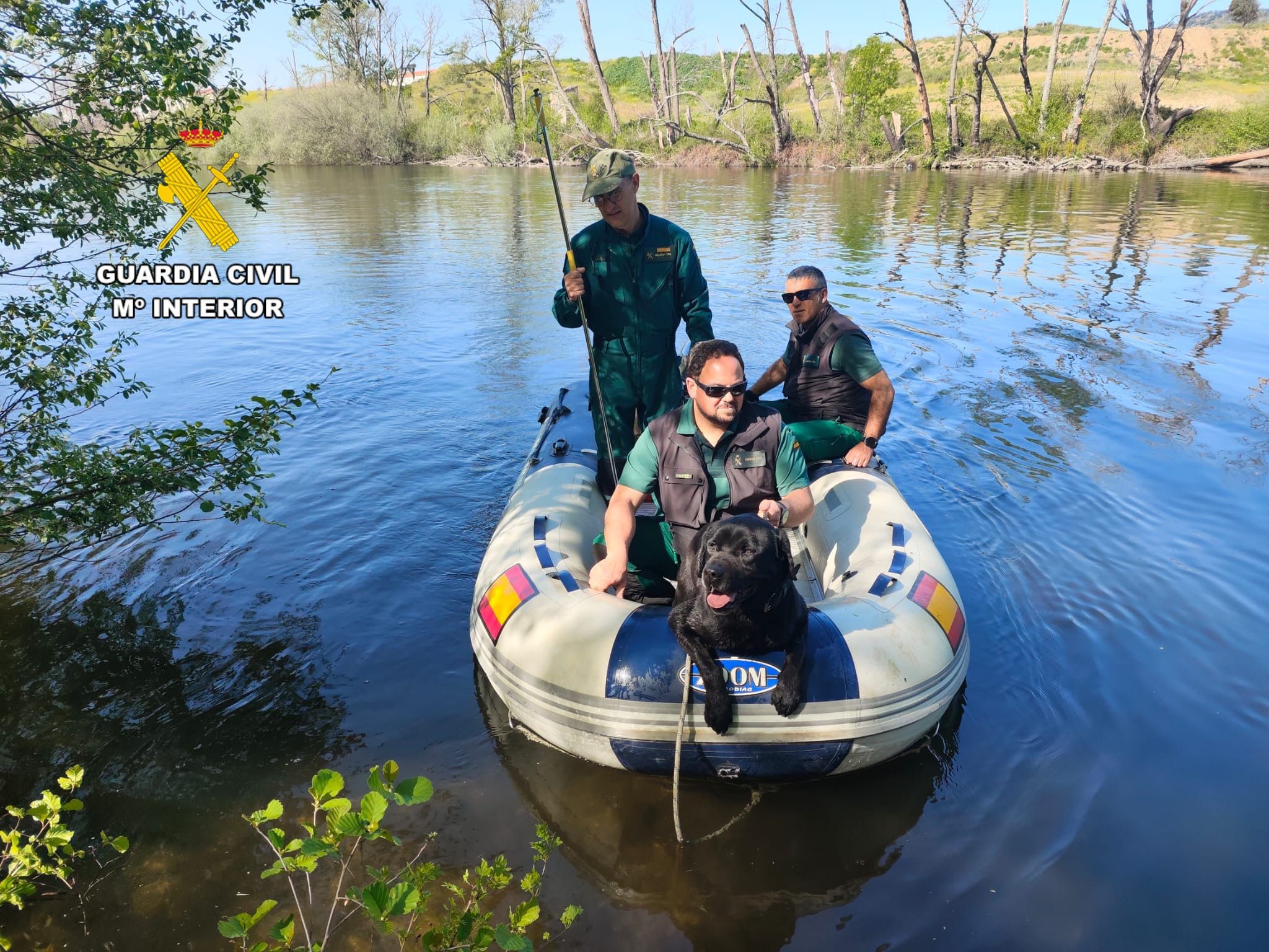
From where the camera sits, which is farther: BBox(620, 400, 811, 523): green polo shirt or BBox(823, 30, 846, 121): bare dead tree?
BBox(823, 30, 846, 121): bare dead tree

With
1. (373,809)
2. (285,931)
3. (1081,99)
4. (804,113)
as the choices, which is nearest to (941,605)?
(373,809)

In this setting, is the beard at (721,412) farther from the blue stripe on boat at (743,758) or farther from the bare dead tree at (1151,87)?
the bare dead tree at (1151,87)

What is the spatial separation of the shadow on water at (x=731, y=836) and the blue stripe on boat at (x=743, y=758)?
26cm

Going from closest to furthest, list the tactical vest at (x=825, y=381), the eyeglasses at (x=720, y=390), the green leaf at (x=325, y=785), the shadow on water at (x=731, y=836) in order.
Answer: the green leaf at (x=325, y=785), the shadow on water at (x=731, y=836), the eyeglasses at (x=720, y=390), the tactical vest at (x=825, y=381)

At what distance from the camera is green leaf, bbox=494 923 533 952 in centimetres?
189

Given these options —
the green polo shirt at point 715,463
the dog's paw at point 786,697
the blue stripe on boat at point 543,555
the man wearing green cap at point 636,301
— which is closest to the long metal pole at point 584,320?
the man wearing green cap at point 636,301

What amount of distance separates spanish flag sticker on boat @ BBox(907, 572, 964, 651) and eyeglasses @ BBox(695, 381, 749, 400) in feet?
4.20

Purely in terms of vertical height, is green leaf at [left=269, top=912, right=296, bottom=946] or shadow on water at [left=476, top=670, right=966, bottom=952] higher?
green leaf at [left=269, top=912, right=296, bottom=946]

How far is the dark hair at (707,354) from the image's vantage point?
3467mm

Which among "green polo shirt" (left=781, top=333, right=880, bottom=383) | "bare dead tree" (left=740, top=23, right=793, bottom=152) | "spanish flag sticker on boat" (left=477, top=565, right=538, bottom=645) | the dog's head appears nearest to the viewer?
the dog's head

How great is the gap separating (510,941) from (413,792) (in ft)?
1.39

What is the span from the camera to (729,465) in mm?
3697

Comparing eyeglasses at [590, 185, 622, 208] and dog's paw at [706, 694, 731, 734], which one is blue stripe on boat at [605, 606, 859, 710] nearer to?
dog's paw at [706, 694, 731, 734]

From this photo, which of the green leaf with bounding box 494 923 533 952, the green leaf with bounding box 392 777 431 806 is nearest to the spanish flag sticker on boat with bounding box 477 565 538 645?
the green leaf with bounding box 392 777 431 806
